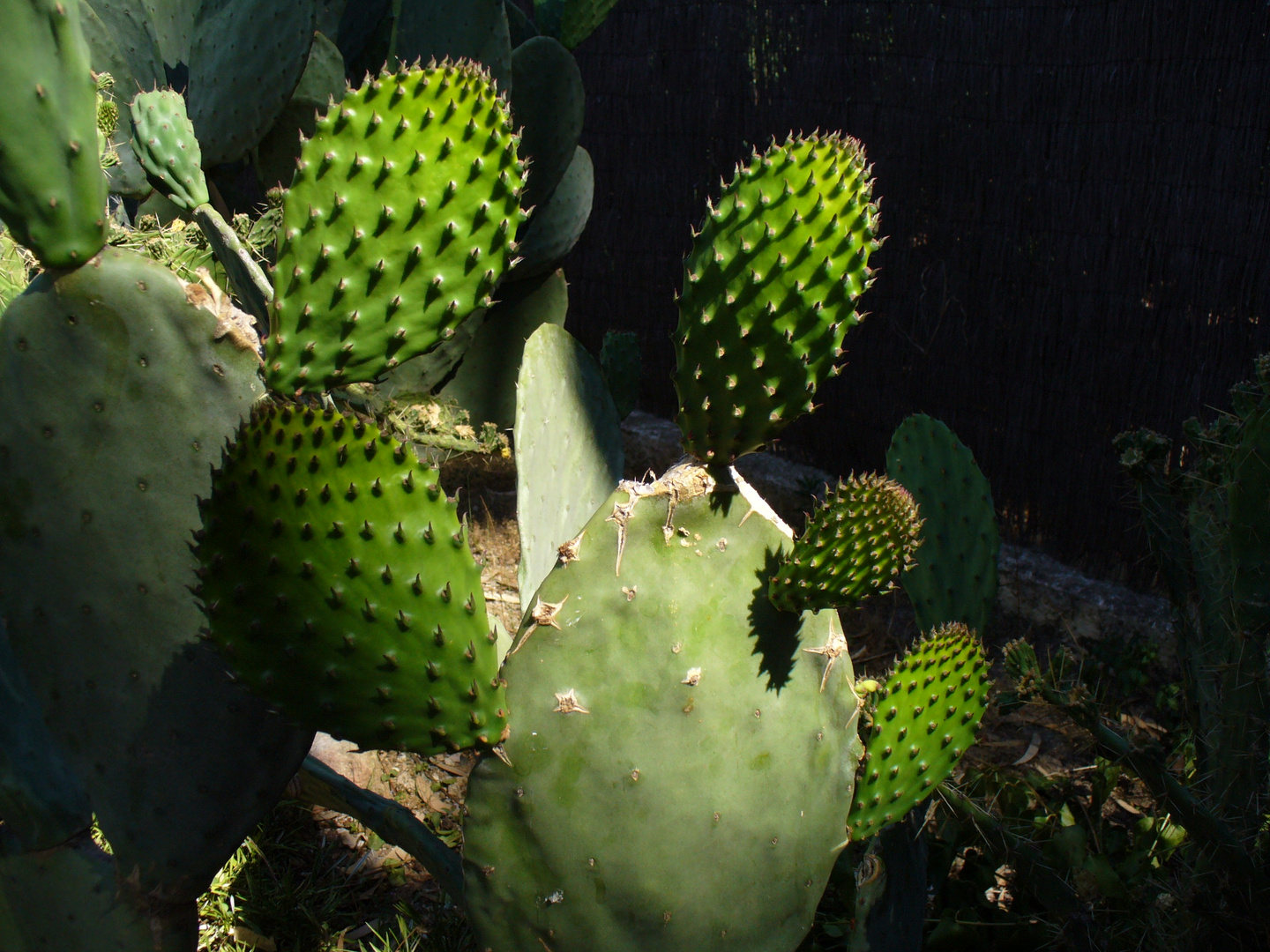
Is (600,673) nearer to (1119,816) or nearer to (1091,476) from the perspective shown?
(1119,816)

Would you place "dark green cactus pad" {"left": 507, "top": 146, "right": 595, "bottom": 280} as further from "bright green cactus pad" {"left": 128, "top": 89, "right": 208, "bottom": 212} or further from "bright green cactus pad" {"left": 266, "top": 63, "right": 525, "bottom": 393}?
"bright green cactus pad" {"left": 266, "top": 63, "right": 525, "bottom": 393}

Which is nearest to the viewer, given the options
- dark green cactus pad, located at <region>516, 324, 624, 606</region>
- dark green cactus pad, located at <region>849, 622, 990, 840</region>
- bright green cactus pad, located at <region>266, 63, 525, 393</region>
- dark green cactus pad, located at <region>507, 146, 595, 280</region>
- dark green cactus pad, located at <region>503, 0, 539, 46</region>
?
bright green cactus pad, located at <region>266, 63, 525, 393</region>

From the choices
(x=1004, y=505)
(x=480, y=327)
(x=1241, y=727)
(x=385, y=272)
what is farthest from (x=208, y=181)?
(x=1241, y=727)

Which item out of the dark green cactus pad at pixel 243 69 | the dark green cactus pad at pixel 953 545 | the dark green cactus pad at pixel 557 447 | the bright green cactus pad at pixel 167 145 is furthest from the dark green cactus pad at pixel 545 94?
the dark green cactus pad at pixel 953 545

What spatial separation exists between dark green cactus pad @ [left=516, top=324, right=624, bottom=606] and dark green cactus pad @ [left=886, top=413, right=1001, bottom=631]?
53 cm

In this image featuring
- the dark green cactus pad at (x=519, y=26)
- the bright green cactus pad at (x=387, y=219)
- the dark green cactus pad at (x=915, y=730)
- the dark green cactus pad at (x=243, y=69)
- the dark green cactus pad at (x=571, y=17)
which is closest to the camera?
the bright green cactus pad at (x=387, y=219)

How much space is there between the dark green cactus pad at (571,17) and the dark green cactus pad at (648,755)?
212cm

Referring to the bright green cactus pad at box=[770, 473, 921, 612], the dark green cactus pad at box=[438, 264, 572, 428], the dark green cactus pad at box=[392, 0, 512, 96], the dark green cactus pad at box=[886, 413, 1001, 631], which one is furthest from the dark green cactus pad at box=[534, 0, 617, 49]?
the bright green cactus pad at box=[770, 473, 921, 612]

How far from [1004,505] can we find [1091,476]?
0.84 feet

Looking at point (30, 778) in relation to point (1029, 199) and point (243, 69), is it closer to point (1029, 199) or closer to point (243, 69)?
point (243, 69)

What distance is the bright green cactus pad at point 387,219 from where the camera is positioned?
928mm

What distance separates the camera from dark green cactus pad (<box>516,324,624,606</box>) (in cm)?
132

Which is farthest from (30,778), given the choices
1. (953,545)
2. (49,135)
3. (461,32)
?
(461,32)

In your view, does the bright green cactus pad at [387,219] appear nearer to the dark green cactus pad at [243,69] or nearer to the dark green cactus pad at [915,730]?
the dark green cactus pad at [915,730]
